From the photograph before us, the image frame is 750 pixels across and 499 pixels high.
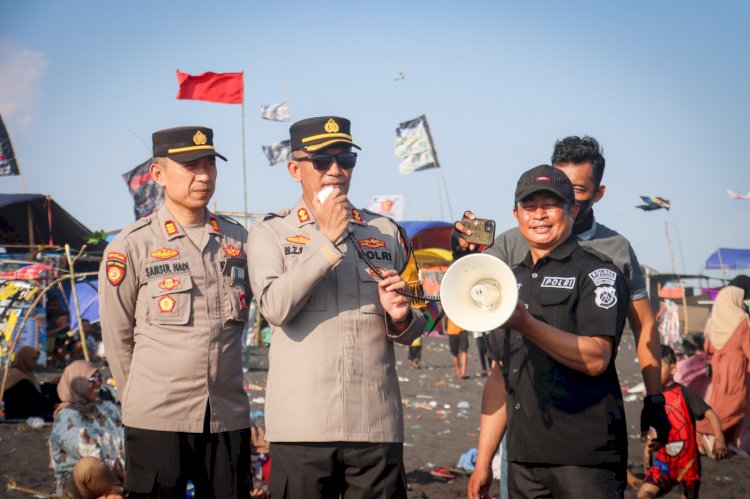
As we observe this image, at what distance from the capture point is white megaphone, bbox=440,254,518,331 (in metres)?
2.60

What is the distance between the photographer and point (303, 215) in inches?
131

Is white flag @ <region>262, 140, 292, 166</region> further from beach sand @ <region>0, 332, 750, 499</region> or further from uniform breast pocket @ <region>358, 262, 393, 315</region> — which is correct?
uniform breast pocket @ <region>358, 262, 393, 315</region>

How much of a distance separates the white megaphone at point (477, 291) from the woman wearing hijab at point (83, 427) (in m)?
4.86

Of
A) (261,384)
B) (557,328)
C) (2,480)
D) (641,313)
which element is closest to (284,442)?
(557,328)

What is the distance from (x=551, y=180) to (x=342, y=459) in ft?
4.54

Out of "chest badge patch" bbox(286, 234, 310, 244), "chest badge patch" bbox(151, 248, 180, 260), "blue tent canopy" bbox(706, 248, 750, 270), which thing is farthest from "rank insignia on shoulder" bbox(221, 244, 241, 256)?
"blue tent canopy" bbox(706, 248, 750, 270)

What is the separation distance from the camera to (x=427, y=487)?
22.5 ft

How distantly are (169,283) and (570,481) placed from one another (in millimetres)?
Answer: 2165

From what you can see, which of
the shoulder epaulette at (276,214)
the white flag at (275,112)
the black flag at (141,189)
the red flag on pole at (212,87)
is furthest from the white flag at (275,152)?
the shoulder epaulette at (276,214)

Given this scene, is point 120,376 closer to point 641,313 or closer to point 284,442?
point 284,442

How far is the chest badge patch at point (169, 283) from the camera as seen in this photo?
3823mm

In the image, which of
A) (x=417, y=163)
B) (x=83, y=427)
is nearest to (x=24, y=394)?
(x=83, y=427)

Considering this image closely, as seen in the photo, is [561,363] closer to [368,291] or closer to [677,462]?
[368,291]

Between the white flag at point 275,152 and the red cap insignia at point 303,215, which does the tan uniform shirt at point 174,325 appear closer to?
the red cap insignia at point 303,215
